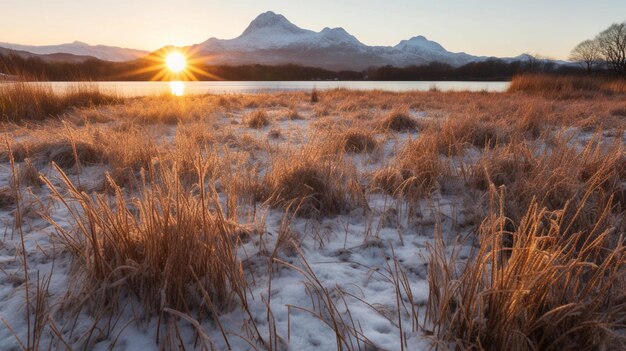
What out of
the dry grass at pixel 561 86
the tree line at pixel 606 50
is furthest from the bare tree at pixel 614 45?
the dry grass at pixel 561 86

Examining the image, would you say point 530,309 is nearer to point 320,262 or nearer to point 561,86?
point 320,262

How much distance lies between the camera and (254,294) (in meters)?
1.49

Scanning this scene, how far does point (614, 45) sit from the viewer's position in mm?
37906

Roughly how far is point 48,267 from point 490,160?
3150 mm

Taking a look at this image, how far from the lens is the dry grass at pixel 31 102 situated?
640 centimetres

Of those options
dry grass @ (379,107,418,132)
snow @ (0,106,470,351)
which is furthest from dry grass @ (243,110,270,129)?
snow @ (0,106,470,351)

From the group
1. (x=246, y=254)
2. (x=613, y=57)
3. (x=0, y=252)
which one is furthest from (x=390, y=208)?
(x=613, y=57)

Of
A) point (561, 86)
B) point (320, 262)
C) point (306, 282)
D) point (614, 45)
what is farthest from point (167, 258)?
point (614, 45)

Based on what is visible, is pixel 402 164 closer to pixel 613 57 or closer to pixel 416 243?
pixel 416 243

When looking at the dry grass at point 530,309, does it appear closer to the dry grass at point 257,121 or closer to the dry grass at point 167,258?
the dry grass at point 167,258

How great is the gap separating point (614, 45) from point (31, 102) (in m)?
51.8

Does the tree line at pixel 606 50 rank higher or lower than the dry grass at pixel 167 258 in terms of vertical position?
higher

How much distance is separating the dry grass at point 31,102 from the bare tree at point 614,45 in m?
46.1

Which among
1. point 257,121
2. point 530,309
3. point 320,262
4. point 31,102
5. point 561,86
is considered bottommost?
point 320,262
